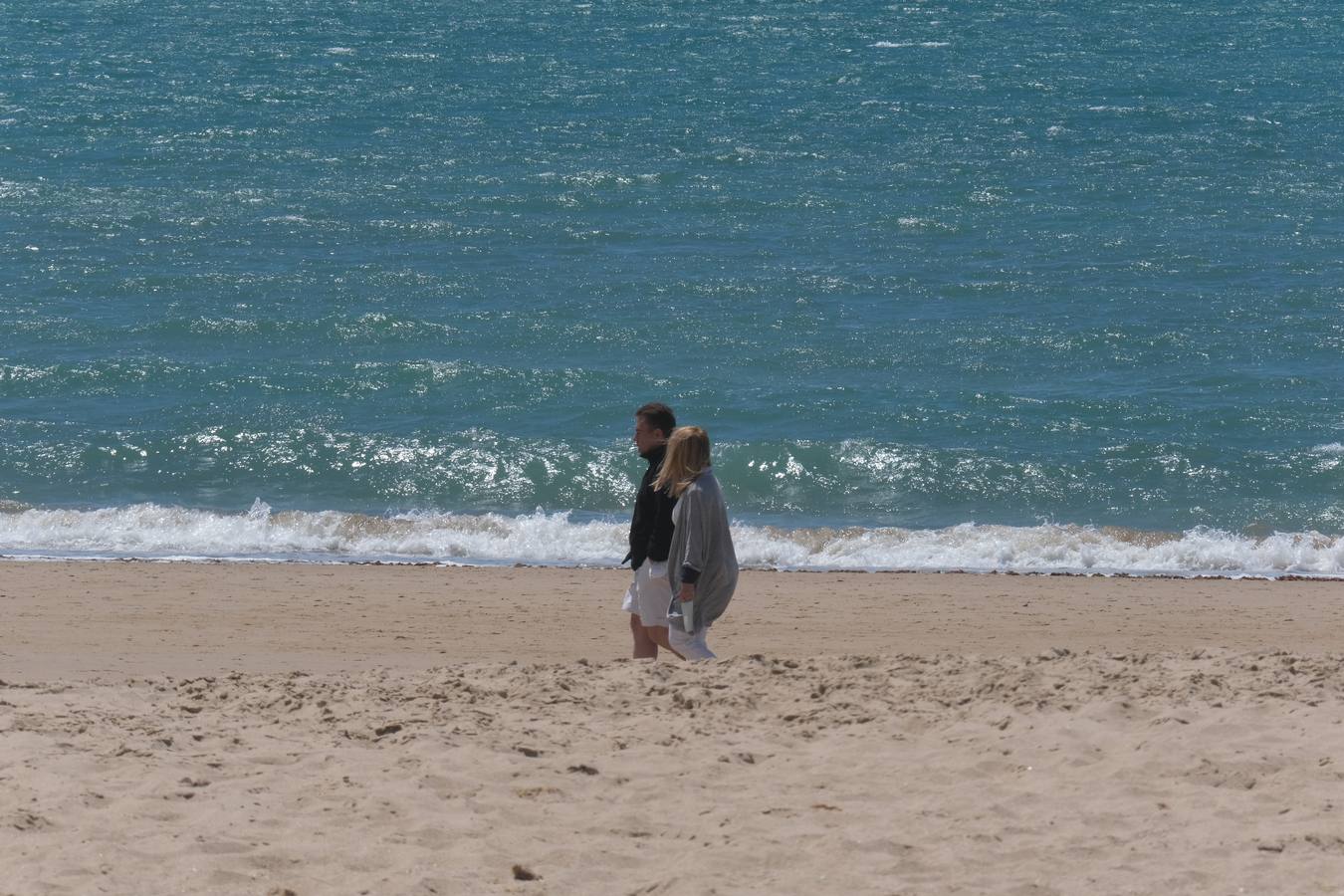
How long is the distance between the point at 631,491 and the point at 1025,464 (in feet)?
12.8

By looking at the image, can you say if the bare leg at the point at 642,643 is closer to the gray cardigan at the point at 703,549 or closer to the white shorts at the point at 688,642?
the white shorts at the point at 688,642

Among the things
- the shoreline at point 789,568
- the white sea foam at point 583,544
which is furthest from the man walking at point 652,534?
the white sea foam at point 583,544

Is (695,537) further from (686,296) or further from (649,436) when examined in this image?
(686,296)

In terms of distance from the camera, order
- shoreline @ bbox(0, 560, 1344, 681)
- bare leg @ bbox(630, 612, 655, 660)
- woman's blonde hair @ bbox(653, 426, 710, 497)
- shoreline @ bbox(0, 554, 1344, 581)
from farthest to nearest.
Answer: shoreline @ bbox(0, 554, 1344, 581), shoreline @ bbox(0, 560, 1344, 681), bare leg @ bbox(630, 612, 655, 660), woman's blonde hair @ bbox(653, 426, 710, 497)

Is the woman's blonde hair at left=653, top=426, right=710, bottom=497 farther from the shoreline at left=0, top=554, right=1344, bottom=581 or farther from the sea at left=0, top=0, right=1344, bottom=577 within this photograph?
the sea at left=0, top=0, right=1344, bottom=577

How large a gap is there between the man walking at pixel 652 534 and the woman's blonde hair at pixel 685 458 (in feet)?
0.54

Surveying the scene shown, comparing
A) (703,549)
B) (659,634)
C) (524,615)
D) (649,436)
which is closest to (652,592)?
(659,634)

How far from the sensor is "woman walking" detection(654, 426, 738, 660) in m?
7.33

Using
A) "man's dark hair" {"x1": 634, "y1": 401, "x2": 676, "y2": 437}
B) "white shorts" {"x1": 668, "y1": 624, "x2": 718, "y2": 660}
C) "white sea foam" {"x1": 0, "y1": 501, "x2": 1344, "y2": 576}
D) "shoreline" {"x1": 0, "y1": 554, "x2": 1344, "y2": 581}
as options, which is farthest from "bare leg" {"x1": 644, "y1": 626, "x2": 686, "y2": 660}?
"white sea foam" {"x1": 0, "y1": 501, "x2": 1344, "y2": 576}

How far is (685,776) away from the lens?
20.4 feet

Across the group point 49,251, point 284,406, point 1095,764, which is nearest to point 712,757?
point 1095,764

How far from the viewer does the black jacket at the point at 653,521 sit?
7590mm

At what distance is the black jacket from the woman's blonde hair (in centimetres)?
16

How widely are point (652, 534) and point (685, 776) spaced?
170 centimetres
